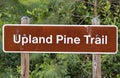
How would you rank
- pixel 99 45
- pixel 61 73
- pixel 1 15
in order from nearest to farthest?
pixel 99 45 < pixel 61 73 < pixel 1 15

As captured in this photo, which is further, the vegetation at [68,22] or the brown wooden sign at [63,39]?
the vegetation at [68,22]

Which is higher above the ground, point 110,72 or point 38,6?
point 38,6

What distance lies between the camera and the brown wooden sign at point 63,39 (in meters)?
2.70

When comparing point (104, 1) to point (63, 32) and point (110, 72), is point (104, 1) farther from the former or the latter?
point (63, 32)

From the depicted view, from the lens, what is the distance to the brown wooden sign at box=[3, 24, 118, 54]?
2.70 m

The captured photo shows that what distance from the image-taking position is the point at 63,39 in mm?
2705

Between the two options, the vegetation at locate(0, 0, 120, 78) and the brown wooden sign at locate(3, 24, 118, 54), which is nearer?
the brown wooden sign at locate(3, 24, 118, 54)

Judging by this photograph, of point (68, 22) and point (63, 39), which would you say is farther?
point (68, 22)

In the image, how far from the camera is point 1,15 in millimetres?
5316

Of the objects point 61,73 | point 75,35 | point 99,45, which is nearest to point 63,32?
point 75,35

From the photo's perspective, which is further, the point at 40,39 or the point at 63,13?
the point at 63,13

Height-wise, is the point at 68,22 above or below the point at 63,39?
below

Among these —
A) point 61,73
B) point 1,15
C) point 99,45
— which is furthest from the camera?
point 1,15

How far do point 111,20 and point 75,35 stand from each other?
2.03 metres
